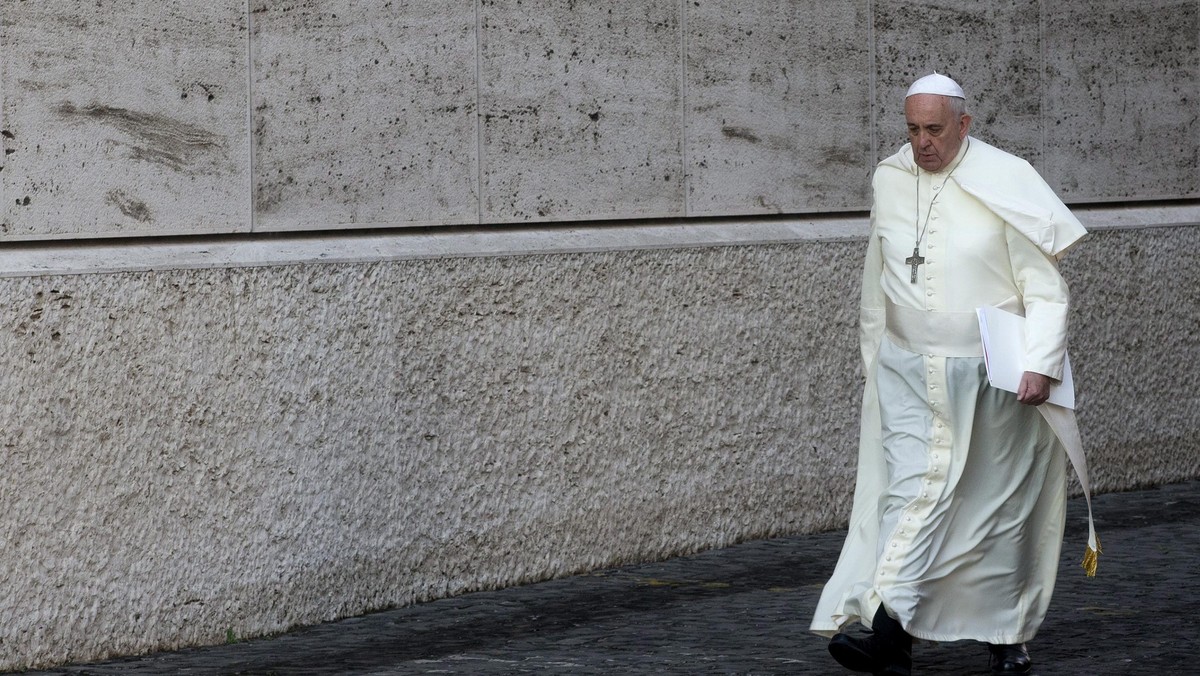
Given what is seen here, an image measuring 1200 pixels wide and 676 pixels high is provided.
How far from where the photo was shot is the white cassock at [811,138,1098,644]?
564 centimetres

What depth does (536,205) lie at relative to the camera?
718 centimetres

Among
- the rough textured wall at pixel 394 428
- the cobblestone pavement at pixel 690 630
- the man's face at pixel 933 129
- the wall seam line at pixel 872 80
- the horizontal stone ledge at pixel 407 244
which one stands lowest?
the cobblestone pavement at pixel 690 630

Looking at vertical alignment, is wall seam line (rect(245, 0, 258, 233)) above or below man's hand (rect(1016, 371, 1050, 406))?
above

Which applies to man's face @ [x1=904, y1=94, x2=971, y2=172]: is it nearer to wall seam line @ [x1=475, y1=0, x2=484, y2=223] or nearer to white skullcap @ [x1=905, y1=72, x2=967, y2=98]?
white skullcap @ [x1=905, y1=72, x2=967, y2=98]

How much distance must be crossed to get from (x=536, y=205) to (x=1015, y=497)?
85.0 inches

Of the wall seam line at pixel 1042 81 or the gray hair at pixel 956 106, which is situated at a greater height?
the wall seam line at pixel 1042 81

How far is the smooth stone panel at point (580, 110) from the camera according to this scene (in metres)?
7.05

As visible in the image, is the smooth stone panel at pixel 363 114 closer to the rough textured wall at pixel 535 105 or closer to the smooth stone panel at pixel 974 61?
the rough textured wall at pixel 535 105

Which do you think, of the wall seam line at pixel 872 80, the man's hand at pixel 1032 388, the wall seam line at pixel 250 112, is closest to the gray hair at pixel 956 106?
the man's hand at pixel 1032 388

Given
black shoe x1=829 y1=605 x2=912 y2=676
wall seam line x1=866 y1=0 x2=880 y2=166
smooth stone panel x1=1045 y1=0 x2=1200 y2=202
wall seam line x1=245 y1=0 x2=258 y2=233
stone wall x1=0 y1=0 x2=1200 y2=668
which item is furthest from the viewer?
smooth stone panel x1=1045 y1=0 x2=1200 y2=202

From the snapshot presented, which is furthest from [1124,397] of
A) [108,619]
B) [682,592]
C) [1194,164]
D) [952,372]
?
[108,619]

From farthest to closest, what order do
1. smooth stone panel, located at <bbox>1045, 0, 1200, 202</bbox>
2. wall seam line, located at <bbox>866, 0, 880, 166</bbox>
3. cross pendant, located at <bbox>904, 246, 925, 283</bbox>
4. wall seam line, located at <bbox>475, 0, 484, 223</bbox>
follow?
smooth stone panel, located at <bbox>1045, 0, 1200, 202</bbox> → wall seam line, located at <bbox>866, 0, 880, 166</bbox> → wall seam line, located at <bbox>475, 0, 484, 223</bbox> → cross pendant, located at <bbox>904, 246, 925, 283</bbox>

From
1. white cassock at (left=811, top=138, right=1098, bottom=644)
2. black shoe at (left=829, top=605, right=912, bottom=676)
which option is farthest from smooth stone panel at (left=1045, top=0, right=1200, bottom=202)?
black shoe at (left=829, top=605, right=912, bottom=676)

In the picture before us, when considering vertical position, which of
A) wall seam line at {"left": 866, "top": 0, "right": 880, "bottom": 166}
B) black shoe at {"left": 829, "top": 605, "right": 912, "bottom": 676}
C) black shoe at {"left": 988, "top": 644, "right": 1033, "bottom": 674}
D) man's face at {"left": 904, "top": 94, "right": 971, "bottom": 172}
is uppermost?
wall seam line at {"left": 866, "top": 0, "right": 880, "bottom": 166}
